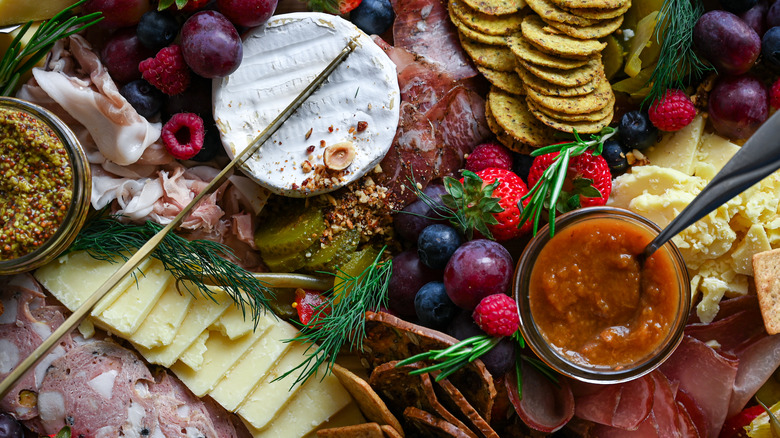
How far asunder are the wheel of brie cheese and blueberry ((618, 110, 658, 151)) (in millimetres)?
824

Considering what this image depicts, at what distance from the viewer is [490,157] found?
2.13 meters

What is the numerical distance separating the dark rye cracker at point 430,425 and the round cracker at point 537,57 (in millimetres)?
1205

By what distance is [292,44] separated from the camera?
2.07 metres

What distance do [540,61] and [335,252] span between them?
951 millimetres

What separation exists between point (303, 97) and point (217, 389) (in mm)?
1073

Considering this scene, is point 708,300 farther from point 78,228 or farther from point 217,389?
point 78,228

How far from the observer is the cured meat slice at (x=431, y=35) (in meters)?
2.18

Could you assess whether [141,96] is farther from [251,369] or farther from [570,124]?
[570,124]

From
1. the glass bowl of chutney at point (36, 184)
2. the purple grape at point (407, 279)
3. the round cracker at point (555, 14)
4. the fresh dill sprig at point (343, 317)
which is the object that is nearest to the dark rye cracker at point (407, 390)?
the fresh dill sprig at point (343, 317)

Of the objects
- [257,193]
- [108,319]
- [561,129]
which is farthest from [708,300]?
[108,319]

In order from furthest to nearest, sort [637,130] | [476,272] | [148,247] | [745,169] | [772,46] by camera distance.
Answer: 1. [637,130]
2. [772,46]
3. [476,272]
4. [148,247]
5. [745,169]

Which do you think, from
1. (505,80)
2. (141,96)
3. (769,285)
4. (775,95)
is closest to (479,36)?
(505,80)

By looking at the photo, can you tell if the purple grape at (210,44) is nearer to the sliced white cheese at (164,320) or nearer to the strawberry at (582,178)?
the sliced white cheese at (164,320)

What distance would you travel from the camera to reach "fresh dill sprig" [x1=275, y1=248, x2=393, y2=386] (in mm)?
2014
